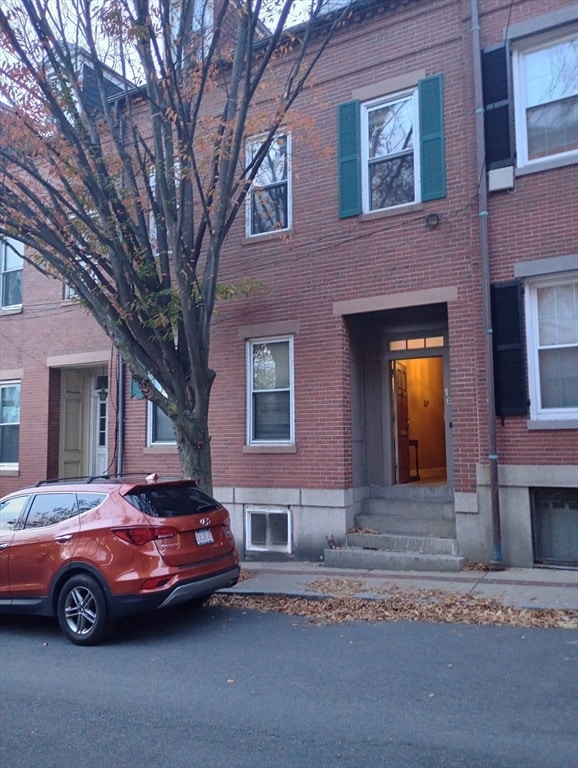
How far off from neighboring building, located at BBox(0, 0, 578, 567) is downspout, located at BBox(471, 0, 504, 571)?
0.10 meters

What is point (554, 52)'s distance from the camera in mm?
9977

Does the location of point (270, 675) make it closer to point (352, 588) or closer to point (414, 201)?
point (352, 588)

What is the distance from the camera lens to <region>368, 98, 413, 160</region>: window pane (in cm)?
1111

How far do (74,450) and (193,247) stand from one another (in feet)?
25.3

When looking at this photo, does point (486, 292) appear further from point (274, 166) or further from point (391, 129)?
point (274, 166)

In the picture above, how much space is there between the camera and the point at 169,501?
7.83m

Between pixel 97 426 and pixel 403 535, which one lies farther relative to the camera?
pixel 97 426

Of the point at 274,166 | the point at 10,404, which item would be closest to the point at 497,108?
the point at 274,166

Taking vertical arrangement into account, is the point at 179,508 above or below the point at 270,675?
above

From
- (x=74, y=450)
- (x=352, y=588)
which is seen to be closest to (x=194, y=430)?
(x=352, y=588)

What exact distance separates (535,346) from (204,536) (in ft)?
17.1

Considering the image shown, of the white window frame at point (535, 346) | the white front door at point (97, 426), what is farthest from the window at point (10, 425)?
the white window frame at point (535, 346)

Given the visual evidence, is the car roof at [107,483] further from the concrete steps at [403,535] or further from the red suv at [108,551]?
the concrete steps at [403,535]

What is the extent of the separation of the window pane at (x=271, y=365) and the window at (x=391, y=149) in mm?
2528
